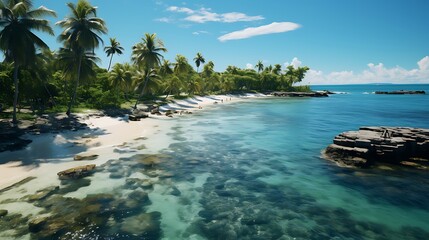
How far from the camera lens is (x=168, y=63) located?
70375 millimetres

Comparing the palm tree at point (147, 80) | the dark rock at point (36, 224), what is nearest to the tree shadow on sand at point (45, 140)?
the dark rock at point (36, 224)

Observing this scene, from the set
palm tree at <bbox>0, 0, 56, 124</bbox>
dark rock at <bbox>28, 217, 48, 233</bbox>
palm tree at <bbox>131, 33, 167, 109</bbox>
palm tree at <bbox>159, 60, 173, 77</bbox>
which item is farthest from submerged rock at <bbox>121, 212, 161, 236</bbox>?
palm tree at <bbox>159, 60, 173, 77</bbox>

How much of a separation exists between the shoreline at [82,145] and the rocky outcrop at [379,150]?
52.2 ft

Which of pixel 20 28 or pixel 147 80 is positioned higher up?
pixel 20 28

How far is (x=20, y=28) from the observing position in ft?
87.2

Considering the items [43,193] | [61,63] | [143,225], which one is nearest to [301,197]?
[143,225]

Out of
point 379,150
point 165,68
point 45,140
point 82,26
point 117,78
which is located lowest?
point 379,150

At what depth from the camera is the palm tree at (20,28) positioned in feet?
85.4

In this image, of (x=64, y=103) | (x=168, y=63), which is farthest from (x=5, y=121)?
(x=168, y=63)

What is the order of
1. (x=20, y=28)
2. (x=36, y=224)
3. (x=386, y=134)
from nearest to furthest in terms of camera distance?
1. (x=36, y=224)
2. (x=386, y=134)
3. (x=20, y=28)

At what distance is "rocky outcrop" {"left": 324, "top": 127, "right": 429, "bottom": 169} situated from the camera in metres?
20.8

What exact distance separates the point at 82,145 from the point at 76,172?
8071 millimetres

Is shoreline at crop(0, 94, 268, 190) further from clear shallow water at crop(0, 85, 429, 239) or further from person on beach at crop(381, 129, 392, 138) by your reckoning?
person on beach at crop(381, 129, 392, 138)

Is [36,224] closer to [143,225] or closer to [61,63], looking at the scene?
[143,225]
